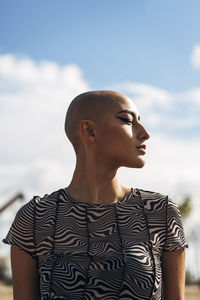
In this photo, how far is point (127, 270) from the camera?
12.5 feet

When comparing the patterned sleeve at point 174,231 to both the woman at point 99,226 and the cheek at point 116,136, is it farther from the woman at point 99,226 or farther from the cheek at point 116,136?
the cheek at point 116,136

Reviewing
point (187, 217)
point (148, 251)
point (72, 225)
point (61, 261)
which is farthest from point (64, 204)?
point (187, 217)

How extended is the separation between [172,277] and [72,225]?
0.82 metres

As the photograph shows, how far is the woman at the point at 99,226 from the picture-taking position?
387 centimetres

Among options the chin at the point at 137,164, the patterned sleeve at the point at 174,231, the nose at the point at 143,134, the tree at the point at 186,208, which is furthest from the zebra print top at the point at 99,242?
the tree at the point at 186,208

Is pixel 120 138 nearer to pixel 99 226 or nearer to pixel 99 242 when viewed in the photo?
pixel 99 226

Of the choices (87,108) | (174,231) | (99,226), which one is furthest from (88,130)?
(174,231)

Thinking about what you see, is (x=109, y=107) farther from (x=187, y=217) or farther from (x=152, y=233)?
(x=187, y=217)

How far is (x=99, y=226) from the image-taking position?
405 cm

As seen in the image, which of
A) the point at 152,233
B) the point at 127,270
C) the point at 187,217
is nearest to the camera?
the point at 127,270

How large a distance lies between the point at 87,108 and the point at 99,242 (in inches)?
38.6

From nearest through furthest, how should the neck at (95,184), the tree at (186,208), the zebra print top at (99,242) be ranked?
1. the zebra print top at (99,242)
2. the neck at (95,184)
3. the tree at (186,208)

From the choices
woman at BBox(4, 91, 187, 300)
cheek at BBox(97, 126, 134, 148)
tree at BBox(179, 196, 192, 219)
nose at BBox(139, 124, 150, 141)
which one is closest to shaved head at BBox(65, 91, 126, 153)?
woman at BBox(4, 91, 187, 300)

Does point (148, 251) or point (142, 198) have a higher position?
point (142, 198)
